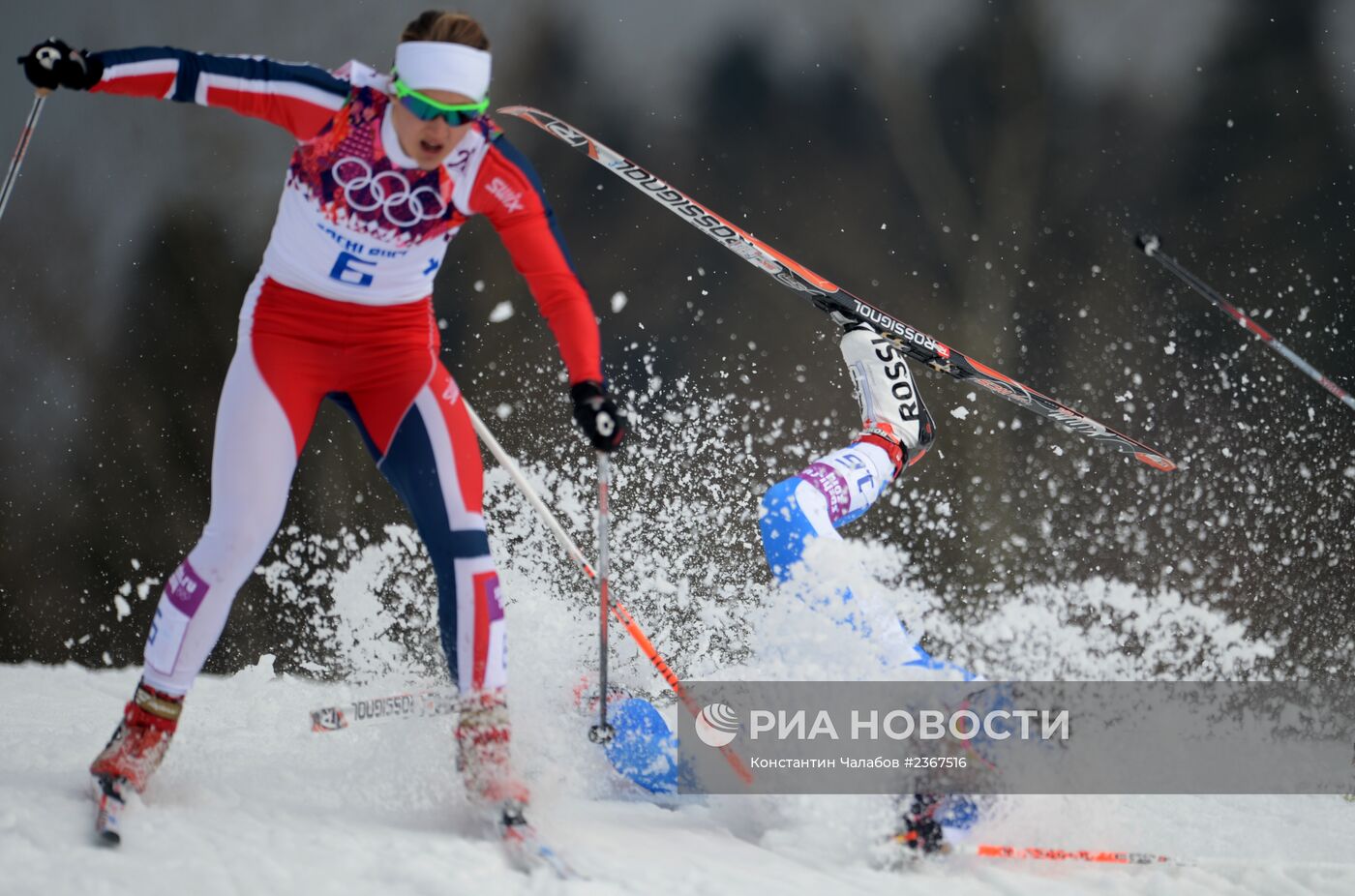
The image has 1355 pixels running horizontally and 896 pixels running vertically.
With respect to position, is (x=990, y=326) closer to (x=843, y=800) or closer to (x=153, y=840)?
(x=843, y=800)

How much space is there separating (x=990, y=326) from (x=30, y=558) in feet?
21.4

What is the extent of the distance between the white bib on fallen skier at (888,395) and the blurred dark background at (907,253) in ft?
10.3

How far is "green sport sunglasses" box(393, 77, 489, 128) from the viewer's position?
2033 mm

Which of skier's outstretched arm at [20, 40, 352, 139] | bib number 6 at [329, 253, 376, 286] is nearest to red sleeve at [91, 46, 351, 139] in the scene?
skier's outstretched arm at [20, 40, 352, 139]

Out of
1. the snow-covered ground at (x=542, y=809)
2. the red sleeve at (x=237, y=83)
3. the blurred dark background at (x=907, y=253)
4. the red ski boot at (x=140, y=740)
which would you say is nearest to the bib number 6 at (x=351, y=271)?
the red sleeve at (x=237, y=83)

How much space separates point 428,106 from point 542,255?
0.35 m

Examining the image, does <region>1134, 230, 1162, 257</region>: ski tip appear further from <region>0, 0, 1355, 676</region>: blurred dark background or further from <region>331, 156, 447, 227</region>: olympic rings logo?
<region>0, 0, 1355, 676</region>: blurred dark background

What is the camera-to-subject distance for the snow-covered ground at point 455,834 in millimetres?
1848

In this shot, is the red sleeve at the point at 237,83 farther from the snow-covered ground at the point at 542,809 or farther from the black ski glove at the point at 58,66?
the snow-covered ground at the point at 542,809

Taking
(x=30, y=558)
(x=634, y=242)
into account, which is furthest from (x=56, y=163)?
(x=634, y=242)

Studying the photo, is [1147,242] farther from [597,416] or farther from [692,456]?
[692,456]

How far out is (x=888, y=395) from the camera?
120 inches

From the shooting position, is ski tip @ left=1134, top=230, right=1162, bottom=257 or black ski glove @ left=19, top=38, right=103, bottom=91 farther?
ski tip @ left=1134, top=230, right=1162, bottom=257

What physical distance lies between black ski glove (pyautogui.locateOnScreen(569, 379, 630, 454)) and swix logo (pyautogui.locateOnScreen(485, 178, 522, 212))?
36cm
